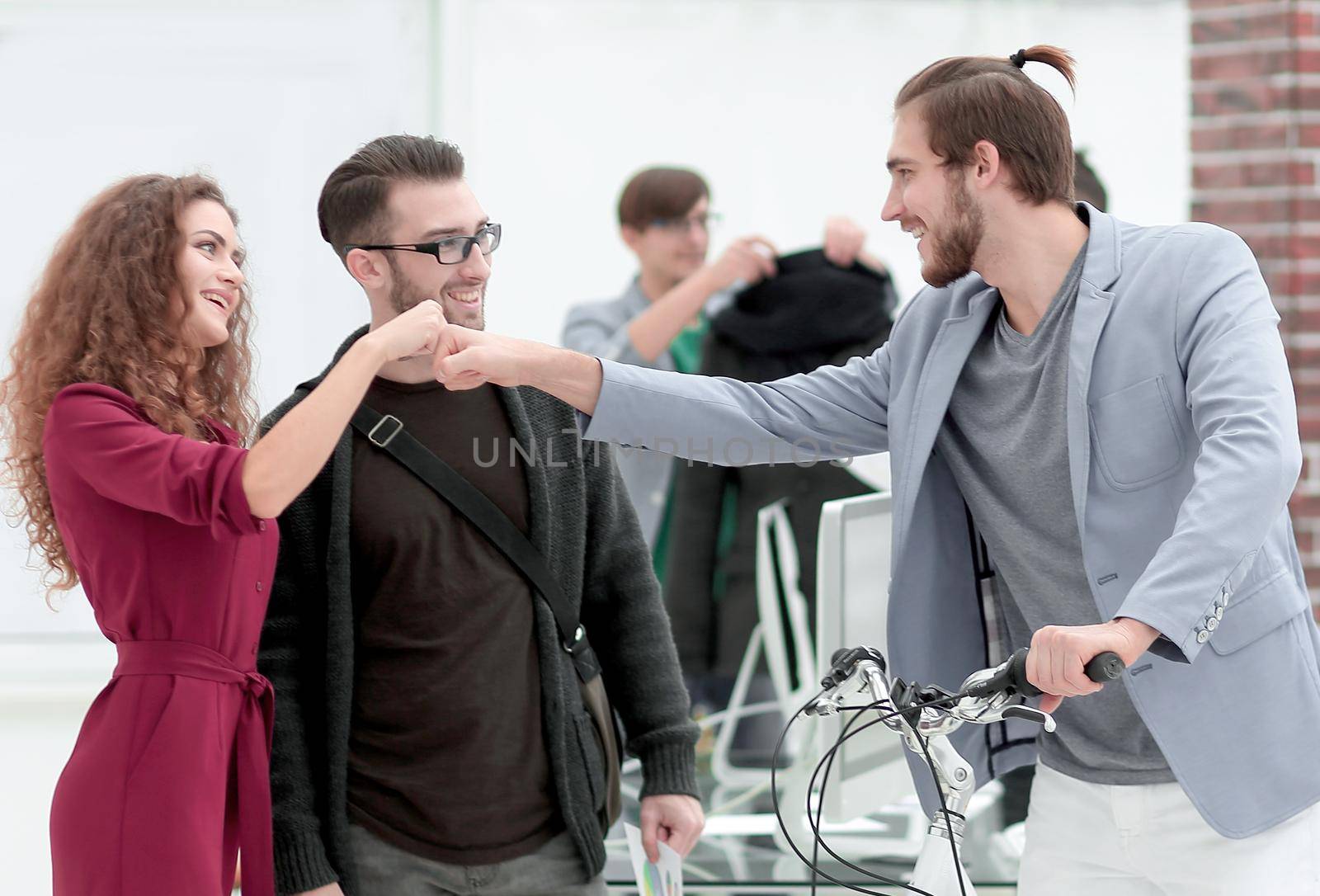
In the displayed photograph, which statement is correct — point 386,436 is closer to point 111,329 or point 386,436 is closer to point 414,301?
point 414,301

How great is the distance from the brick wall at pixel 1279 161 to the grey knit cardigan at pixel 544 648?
2249 millimetres

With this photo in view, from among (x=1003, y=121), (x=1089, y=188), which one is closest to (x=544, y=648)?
(x=1003, y=121)

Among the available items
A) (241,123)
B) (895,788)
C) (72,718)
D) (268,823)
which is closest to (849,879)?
(895,788)

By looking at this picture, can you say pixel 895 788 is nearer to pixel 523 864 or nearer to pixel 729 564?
pixel 523 864

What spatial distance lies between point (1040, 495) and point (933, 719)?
1.30ft

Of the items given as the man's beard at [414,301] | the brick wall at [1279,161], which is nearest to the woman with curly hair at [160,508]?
the man's beard at [414,301]

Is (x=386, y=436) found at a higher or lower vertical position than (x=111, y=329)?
lower

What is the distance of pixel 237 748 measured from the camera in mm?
1541

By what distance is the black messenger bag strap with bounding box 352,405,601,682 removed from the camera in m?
1.70

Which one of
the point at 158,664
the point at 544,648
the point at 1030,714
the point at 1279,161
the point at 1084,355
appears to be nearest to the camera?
the point at 1030,714

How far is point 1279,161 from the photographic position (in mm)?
3385

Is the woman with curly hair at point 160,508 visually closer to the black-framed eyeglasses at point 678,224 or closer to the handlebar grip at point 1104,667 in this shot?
the handlebar grip at point 1104,667

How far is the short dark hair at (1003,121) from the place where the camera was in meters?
1.73

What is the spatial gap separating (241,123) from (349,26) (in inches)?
19.4
